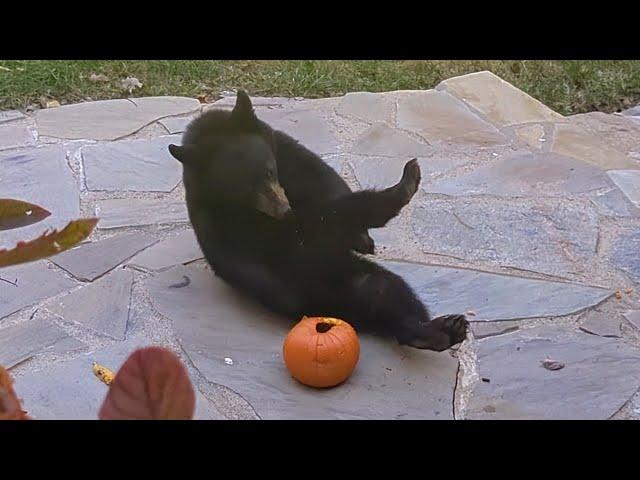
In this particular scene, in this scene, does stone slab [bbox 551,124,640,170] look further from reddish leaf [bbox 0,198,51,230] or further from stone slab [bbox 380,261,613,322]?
reddish leaf [bbox 0,198,51,230]

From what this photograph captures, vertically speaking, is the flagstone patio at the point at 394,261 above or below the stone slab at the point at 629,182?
below

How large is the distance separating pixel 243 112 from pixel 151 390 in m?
2.39

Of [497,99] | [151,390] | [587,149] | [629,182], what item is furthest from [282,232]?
[497,99]

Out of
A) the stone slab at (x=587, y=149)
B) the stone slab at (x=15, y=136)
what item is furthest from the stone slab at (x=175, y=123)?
the stone slab at (x=587, y=149)

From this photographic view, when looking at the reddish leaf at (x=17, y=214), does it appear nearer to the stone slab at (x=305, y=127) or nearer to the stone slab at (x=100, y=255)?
the stone slab at (x=100, y=255)

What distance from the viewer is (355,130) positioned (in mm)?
4555

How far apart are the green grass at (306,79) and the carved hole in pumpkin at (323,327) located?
2.94 m

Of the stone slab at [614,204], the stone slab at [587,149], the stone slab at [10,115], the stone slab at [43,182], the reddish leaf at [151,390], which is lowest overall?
the stone slab at [43,182]

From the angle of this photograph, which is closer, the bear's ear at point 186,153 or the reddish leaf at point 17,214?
the reddish leaf at point 17,214

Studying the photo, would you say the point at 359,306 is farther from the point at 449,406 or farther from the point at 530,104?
the point at 530,104

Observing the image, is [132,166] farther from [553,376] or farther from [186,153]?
[553,376]

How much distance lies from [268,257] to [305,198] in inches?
12.3

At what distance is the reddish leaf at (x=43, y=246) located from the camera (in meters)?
0.54

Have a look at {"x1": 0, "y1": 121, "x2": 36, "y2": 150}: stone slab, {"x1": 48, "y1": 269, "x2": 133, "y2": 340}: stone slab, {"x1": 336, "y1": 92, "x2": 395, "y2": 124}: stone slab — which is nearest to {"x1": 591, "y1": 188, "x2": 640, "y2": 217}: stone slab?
{"x1": 336, "y1": 92, "x2": 395, "y2": 124}: stone slab
